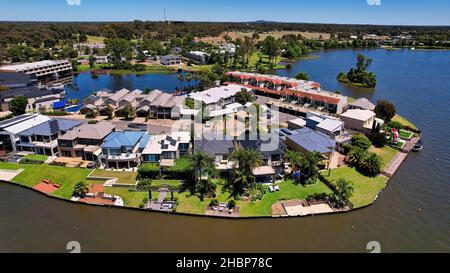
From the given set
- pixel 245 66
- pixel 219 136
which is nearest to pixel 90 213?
pixel 219 136

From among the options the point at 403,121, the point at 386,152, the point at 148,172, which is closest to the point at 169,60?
the point at 403,121

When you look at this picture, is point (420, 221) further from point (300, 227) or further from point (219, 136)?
point (219, 136)

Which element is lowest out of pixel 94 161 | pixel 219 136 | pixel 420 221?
pixel 420 221

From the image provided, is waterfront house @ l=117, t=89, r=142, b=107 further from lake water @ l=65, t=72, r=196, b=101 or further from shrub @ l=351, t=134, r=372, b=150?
shrub @ l=351, t=134, r=372, b=150

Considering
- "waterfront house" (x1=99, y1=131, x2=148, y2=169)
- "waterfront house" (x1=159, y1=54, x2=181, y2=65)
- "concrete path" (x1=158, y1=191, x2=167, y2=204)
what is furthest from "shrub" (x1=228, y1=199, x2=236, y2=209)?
"waterfront house" (x1=159, y1=54, x2=181, y2=65)

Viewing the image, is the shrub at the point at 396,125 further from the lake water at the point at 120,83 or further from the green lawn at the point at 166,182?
the lake water at the point at 120,83

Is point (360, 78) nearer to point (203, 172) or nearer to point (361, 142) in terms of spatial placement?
point (361, 142)
